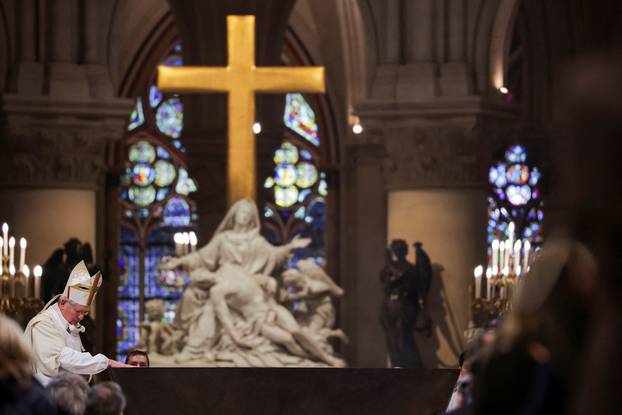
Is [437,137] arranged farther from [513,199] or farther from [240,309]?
[513,199]

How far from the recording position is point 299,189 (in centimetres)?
3114

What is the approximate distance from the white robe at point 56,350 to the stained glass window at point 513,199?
1859 centimetres

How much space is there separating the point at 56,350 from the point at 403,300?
945 centimetres

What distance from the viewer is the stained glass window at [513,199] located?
26.6m

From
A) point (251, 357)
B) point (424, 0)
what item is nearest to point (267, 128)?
point (424, 0)

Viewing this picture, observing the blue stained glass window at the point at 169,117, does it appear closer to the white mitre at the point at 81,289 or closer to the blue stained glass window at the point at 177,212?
the blue stained glass window at the point at 177,212

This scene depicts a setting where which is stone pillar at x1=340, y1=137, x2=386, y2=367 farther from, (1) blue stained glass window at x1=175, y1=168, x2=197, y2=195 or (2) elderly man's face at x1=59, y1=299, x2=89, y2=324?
(2) elderly man's face at x1=59, y1=299, x2=89, y2=324

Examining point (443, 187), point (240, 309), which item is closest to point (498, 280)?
point (240, 309)

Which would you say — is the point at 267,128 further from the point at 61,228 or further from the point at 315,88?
the point at 315,88

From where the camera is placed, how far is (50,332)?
838 centimetres

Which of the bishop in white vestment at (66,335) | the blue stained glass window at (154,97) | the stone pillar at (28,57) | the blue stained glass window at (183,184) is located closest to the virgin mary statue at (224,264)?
the stone pillar at (28,57)

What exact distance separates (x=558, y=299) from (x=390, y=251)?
1496cm

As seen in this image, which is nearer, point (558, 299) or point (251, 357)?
point (558, 299)

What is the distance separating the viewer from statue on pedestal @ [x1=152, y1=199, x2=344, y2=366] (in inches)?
572
